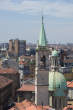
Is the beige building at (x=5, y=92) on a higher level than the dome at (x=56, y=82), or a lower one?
lower

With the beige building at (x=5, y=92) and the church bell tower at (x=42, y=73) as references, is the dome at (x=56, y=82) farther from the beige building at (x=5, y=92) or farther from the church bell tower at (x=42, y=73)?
the beige building at (x=5, y=92)

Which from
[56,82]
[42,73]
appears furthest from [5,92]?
[42,73]

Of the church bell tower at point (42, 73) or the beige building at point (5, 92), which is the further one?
the beige building at point (5, 92)

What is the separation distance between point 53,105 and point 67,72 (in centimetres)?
3949

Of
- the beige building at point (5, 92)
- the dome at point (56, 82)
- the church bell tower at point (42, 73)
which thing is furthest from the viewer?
the beige building at point (5, 92)

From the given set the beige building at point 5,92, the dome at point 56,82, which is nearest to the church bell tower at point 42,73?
the dome at point 56,82

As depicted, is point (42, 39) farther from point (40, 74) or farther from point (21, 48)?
point (21, 48)

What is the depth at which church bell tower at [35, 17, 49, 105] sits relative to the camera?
4066 centimetres

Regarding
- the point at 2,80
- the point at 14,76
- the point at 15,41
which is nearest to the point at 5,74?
the point at 14,76

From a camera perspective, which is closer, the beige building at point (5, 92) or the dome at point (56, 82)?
the dome at point (56, 82)

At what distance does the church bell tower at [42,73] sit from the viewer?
40656 millimetres

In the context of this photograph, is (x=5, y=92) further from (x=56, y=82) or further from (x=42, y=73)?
(x=42, y=73)

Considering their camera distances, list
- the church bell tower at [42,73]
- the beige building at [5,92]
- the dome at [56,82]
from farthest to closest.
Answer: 1. the beige building at [5,92]
2. the dome at [56,82]
3. the church bell tower at [42,73]

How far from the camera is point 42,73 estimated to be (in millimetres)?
40688
